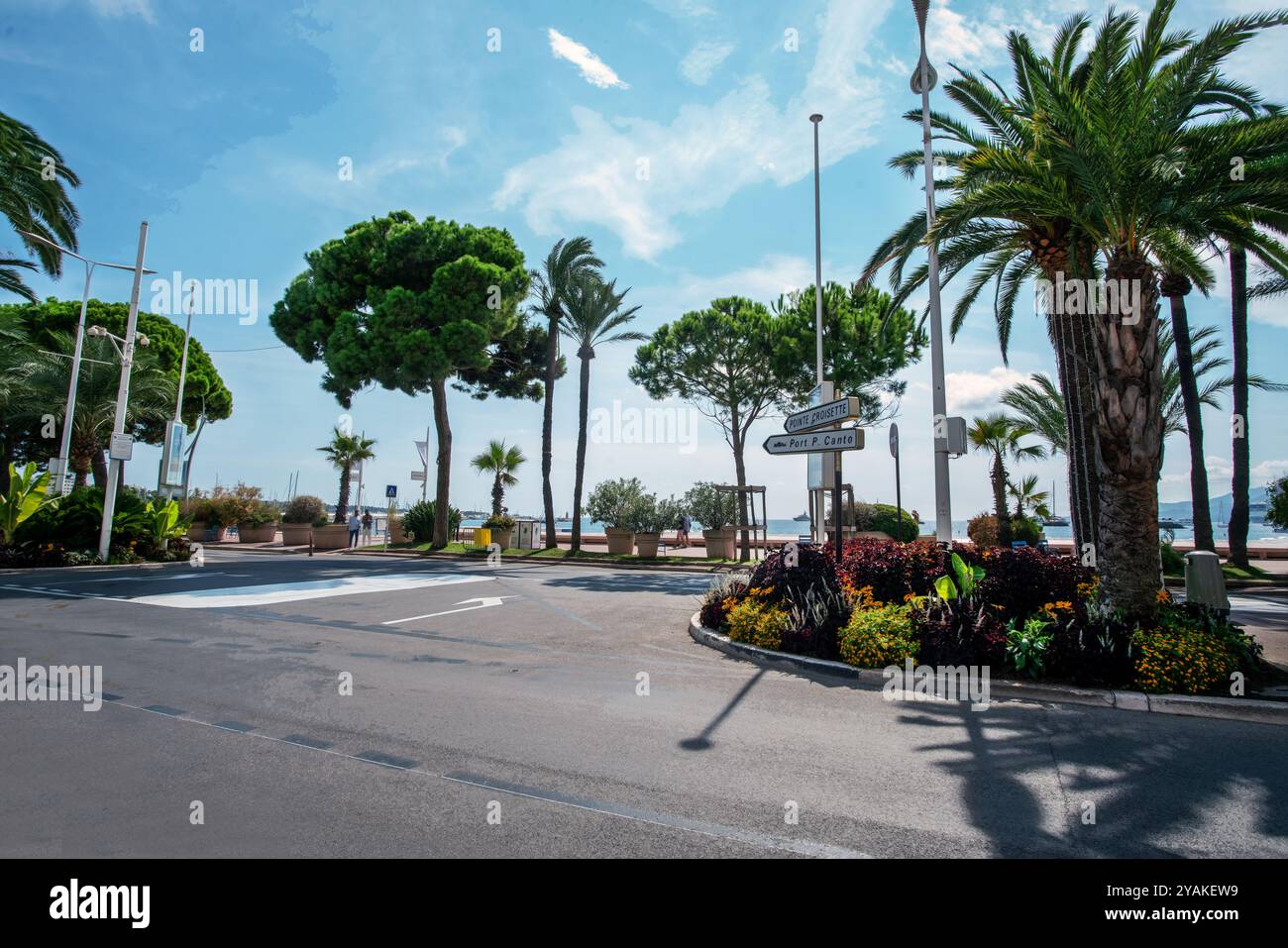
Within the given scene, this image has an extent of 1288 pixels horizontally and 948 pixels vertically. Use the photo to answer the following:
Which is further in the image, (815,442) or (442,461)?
(442,461)

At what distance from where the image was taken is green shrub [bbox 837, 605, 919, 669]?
7.29 metres

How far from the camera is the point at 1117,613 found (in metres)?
7.18

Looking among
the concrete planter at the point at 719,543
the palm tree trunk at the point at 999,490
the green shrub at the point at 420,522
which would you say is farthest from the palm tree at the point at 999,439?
the green shrub at the point at 420,522

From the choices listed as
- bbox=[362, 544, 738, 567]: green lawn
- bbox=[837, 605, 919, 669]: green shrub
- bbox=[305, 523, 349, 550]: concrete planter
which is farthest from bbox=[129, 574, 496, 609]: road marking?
bbox=[305, 523, 349, 550]: concrete planter

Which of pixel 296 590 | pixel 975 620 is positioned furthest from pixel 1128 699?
pixel 296 590

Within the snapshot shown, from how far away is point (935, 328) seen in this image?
12.6 metres

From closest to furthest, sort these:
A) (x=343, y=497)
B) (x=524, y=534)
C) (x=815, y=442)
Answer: (x=815, y=442) < (x=524, y=534) < (x=343, y=497)

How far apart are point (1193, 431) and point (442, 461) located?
1084 inches

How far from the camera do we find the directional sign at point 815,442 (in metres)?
8.91

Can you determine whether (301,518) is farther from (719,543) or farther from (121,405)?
(719,543)

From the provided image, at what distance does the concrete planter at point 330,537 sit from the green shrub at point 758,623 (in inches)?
1056

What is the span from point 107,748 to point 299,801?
6.27 ft

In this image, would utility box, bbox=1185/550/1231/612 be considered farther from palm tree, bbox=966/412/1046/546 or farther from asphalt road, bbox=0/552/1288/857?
palm tree, bbox=966/412/1046/546

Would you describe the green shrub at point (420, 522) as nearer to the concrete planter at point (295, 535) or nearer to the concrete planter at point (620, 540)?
the concrete planter at point (295, 535)
